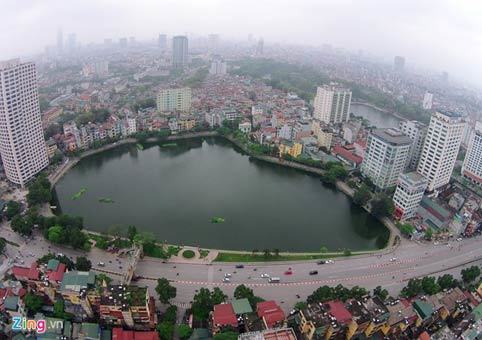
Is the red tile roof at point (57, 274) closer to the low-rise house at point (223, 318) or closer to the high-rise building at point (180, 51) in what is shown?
the low-rise house at point (223, 318)

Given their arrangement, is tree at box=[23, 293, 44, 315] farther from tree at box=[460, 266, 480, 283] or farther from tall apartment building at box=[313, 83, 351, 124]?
tall apartment building at box=[313, 83, 351, 124]

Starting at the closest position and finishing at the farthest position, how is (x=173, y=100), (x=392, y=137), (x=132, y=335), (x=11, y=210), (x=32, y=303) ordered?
(x=132, y=335) < (x=32, y=303) < (x=11, y=210) < (x=392, y=137) < (x=173, y=100)

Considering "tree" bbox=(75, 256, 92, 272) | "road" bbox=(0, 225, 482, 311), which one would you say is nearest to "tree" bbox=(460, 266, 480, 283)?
"road" bbox=(0, 225, 482, 311)

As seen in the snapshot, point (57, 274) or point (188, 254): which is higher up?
point (57, 274)

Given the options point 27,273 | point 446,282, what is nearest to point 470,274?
point 446,282

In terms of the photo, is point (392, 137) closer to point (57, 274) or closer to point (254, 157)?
point (254, 157)

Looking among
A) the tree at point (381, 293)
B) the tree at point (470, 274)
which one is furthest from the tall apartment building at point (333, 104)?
the tree at point (381, 293)
